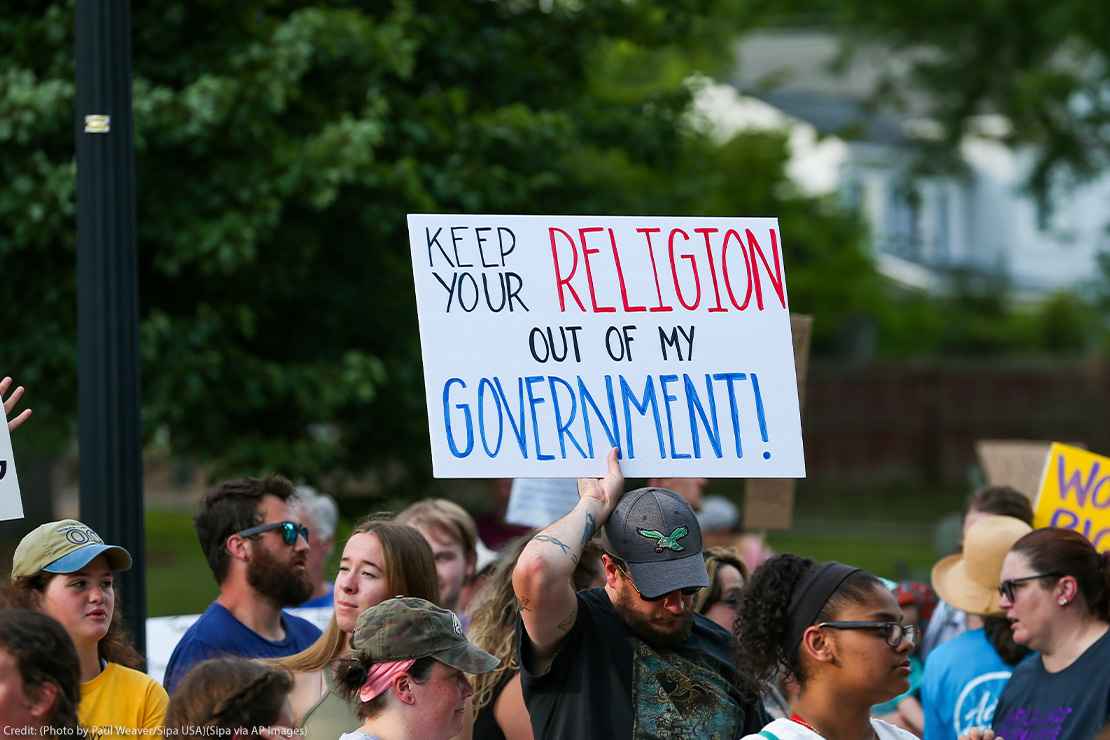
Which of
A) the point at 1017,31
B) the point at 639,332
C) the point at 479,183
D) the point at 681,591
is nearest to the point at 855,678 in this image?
the point at 681,591

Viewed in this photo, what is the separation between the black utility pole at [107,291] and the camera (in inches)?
190

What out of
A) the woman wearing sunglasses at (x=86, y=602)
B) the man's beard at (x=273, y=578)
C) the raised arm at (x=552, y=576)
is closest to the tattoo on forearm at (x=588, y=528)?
the raised arm at (x=552, y=576)

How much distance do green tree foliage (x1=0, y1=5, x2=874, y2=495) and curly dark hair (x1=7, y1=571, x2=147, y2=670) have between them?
421 centimetres

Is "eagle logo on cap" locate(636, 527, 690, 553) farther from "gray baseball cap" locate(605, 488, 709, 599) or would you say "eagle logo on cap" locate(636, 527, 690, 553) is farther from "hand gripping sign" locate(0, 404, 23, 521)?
"hand gripping sign" locate(0, 404, 23, 521)

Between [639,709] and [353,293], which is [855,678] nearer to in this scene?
[639,709]

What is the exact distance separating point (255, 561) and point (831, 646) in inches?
82.5

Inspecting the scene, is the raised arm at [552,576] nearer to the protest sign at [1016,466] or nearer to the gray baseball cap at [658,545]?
the gray baseball cap at [658,545]

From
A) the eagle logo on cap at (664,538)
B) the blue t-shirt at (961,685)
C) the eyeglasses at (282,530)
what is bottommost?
the blue t-shirt at (961,685)

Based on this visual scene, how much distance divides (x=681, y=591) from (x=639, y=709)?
28 centimetres

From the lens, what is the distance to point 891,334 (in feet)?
121

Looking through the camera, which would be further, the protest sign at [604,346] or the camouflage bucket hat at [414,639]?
the protest sign at [604,346]

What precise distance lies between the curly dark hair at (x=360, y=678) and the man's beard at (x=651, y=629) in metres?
0.51

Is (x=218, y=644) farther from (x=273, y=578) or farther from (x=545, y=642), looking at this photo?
(x=545, y=642)

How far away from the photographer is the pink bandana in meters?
3.57
